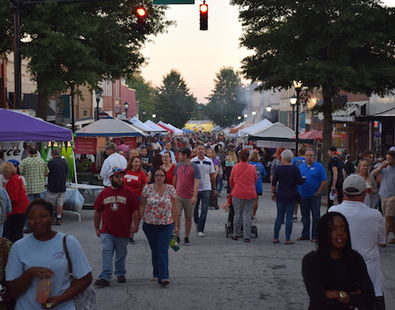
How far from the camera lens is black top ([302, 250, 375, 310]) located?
488 centimetres

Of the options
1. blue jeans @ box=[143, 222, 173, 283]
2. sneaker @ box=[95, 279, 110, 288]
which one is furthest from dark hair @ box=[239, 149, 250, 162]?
sneaker @ box=[95, 279, 110, 288]

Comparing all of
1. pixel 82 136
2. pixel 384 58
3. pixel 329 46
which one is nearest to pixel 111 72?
pixel 82 136

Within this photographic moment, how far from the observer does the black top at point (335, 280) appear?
4879mm

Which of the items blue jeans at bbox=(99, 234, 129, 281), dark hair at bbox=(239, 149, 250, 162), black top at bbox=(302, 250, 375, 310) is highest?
dark hair at bbox=(239, 149, 250, 162)

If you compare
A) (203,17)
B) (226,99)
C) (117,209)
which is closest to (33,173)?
(203,17)

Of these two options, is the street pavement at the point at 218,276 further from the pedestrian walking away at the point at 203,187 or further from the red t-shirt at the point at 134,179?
the red t-shirt at the point at 134,179

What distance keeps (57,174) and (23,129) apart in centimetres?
303

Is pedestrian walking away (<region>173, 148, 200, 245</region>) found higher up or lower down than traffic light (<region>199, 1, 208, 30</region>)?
lower down

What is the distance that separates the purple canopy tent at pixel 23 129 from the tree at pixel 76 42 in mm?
10998

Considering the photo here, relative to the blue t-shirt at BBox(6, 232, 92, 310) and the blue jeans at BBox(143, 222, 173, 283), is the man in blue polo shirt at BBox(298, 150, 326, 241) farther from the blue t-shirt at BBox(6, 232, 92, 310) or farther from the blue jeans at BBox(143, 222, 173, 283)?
the blue t-shirt at BBox(6, 232, 92, 310)

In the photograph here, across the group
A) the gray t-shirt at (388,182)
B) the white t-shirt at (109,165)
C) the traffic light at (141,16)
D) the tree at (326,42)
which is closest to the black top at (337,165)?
the gray t-shirt at (388,182)

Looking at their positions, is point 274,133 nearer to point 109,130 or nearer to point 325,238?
point 109,130

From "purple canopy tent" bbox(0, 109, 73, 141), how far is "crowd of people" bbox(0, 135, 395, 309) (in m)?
1.01

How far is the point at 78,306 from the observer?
16.7 feet
